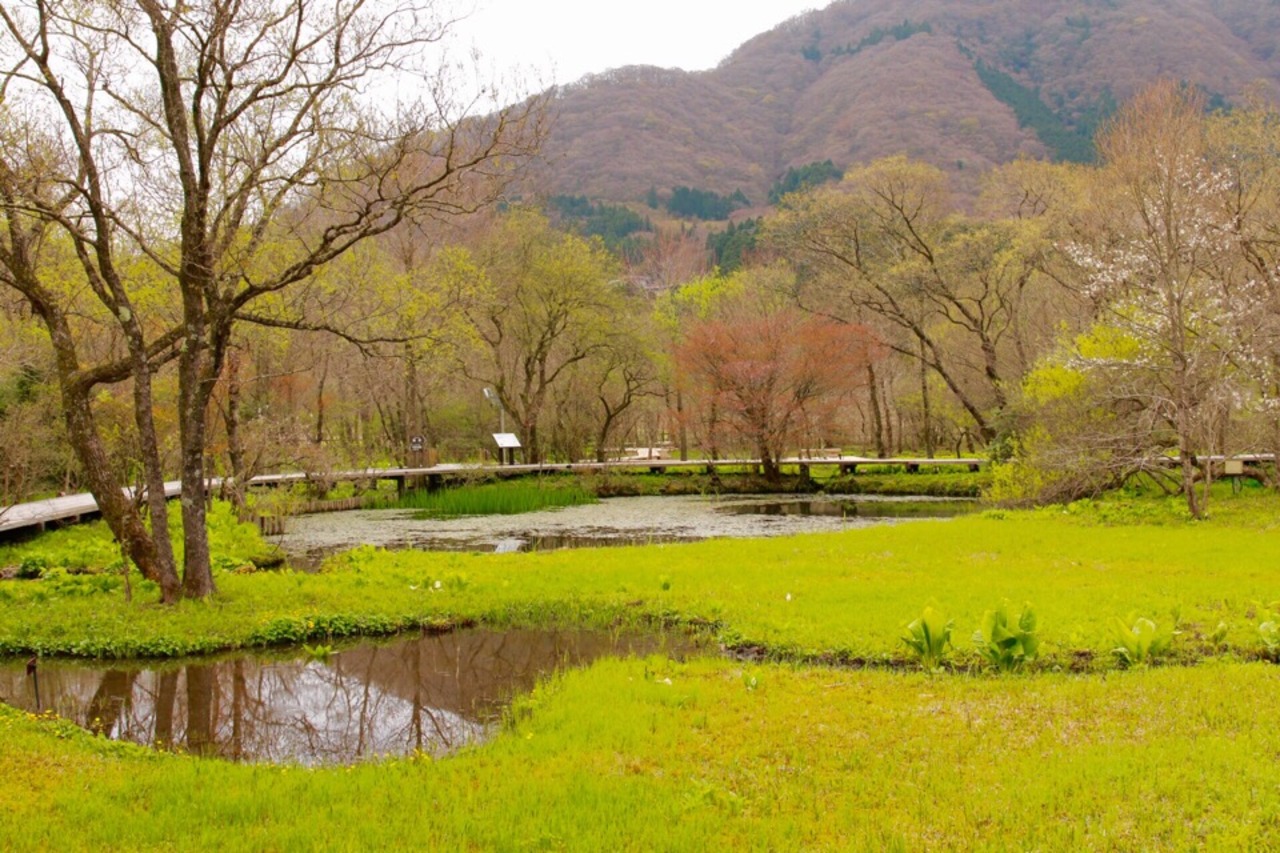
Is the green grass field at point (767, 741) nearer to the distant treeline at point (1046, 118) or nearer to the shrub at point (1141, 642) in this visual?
the shrub at point (1141, 642)

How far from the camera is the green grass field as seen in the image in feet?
14.9

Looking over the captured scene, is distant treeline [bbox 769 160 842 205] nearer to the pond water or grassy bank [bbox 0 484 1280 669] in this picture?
the pond water

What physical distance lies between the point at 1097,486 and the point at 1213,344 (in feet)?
14.7

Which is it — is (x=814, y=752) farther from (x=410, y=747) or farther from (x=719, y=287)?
(x=719, y=287)

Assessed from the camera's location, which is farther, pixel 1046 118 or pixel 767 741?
pixel 1046 118

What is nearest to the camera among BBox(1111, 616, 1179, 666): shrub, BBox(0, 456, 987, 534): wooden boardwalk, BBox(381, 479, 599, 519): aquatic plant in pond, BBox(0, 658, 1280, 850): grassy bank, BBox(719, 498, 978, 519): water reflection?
BBox(0, 658, 1280, 850): grassy bank

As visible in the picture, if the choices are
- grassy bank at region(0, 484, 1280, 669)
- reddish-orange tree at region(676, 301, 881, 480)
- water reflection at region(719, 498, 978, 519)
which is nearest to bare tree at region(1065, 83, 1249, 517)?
grassy bank at region(0, 484, 1280, 669)

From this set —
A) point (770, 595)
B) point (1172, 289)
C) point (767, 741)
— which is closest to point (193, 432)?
point (770, 595)

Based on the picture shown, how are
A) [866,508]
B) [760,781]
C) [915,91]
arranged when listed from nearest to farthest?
1. [760,781]
2. [866,508]
3. [915,91]

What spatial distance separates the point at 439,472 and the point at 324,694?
24934 mm

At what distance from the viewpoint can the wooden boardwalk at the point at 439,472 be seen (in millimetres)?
20969

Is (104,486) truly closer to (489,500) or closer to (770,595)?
(770,595)

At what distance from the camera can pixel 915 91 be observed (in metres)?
91.8

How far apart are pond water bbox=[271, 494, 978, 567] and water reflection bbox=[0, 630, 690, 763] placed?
28.0 feet
